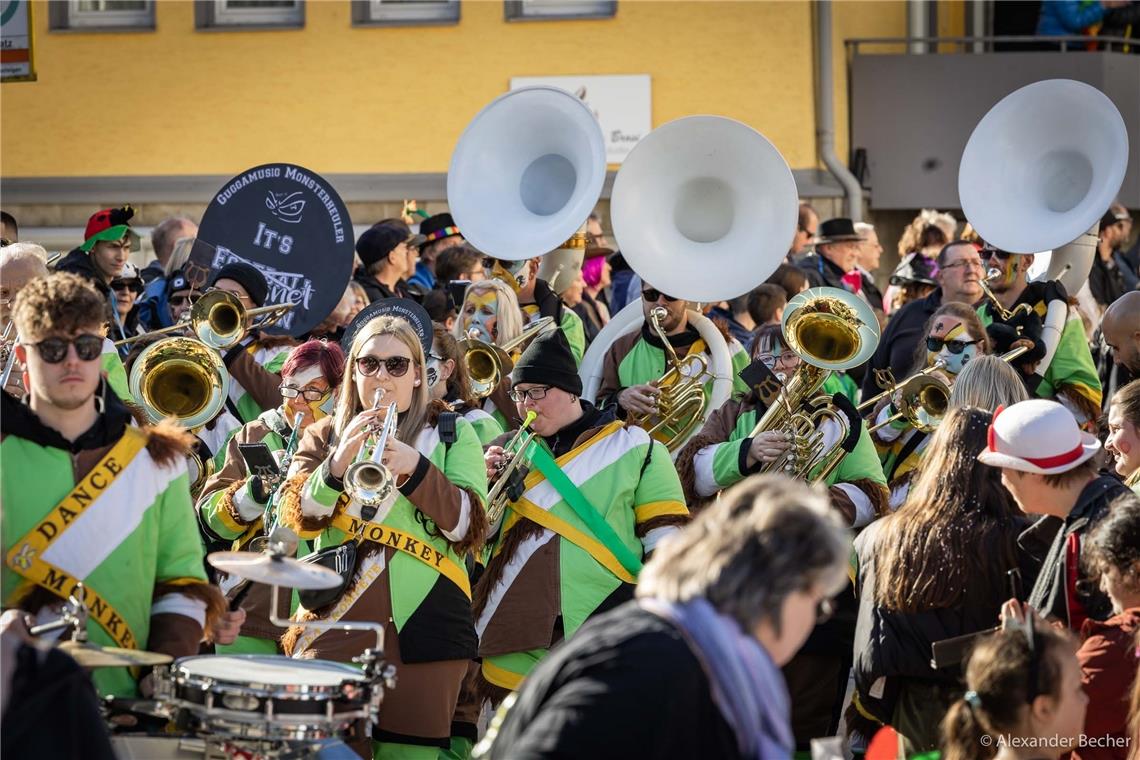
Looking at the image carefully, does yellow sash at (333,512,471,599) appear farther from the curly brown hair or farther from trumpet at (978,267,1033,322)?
trumpet at (978,267,1033,322)

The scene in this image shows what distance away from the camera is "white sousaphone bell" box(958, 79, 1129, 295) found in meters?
9.05

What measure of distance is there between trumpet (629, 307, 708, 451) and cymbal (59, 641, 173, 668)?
3925mm

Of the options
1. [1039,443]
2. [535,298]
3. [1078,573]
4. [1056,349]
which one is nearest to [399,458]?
[1039,443]

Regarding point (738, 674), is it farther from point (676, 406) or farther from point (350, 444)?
point (676, 406)

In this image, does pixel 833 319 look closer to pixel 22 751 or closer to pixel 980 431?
pixel 980 431

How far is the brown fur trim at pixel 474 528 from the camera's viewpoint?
5852 mm

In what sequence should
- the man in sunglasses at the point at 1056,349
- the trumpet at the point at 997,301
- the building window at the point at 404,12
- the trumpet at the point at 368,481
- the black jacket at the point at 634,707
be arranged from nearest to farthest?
the black jacket at the point at 634,707 < the trumpet at the point at 368,481 < the man in sunglasses at the point at 1056,349 < the trumpet at the point at 997,301 < the building window at the point at 404,12

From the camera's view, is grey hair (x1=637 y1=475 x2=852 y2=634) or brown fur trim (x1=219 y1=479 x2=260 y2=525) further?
brown fur trim (x1=219 y1=479 x2=260 y2=525)

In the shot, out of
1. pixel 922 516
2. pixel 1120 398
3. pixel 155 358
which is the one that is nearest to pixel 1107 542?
pixel 922 516

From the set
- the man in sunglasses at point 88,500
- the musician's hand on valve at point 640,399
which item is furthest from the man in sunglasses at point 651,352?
the man in sunglasses at point 88,500

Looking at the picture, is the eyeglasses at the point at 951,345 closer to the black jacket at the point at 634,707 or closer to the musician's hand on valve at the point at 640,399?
the musician's hand on valve at the point at 640,399

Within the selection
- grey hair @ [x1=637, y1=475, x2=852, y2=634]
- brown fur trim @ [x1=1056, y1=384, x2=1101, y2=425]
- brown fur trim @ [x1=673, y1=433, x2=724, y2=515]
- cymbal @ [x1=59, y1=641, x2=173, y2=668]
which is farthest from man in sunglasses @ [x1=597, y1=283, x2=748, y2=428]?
grey hair @ [x1=637, y1=475, x2=852, y2=634]

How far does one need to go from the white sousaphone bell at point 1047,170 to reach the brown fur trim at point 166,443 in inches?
204

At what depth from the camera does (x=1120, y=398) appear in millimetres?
6211
